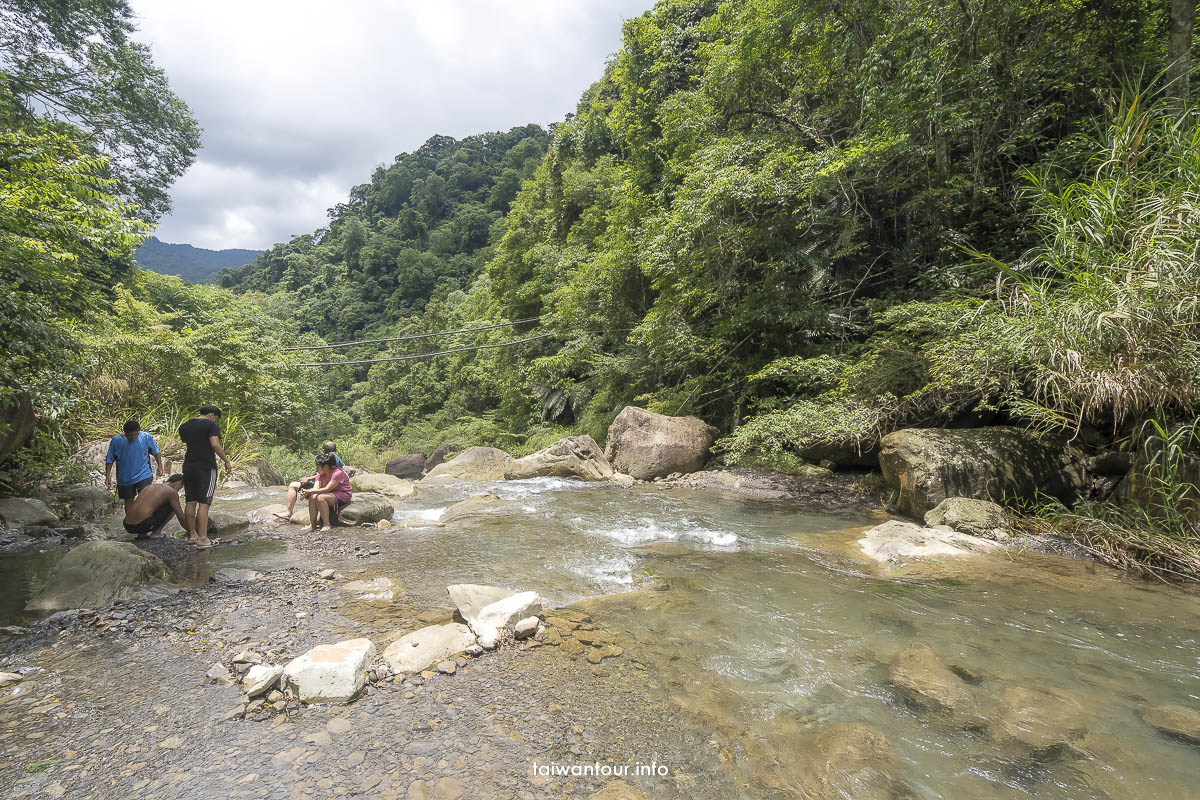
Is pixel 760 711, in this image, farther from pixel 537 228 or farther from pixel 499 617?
pixel 537 228

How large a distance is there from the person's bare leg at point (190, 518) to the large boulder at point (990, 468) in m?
8.70

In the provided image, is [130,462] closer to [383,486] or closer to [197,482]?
[197,482]

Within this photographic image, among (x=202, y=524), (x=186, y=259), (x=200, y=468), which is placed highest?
(x=186, y=259)

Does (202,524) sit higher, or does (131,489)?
(131,489)

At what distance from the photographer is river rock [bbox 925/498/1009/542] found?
5.59m

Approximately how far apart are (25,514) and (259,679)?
5854 mm

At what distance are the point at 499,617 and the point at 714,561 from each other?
2567 mm

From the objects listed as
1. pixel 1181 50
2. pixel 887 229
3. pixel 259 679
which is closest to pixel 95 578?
pixel 259 679

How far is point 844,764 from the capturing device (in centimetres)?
226

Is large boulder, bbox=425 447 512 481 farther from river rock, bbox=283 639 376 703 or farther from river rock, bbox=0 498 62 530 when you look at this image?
river rock, bbox=283 639 376 703

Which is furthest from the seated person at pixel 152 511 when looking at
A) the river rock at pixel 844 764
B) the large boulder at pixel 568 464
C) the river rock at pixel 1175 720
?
the river rock at pixel 1175 720

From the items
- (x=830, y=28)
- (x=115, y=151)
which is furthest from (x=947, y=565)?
(x=115, y=151)

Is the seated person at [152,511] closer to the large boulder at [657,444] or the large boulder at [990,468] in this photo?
the large boulder at [657,444]

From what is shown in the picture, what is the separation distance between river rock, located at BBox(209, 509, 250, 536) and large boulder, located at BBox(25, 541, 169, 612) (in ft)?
7.41
